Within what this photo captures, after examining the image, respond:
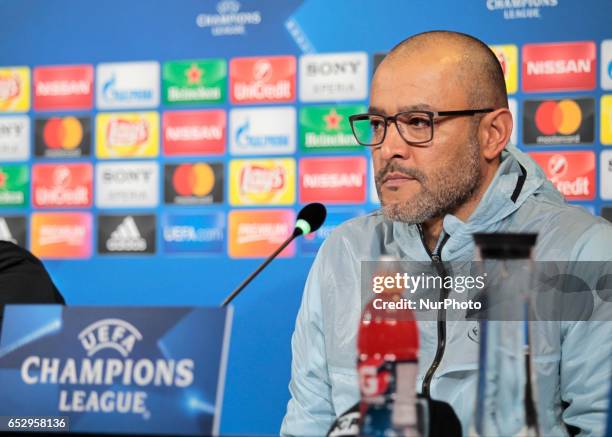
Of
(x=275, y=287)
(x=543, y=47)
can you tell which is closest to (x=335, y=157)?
(x=275, y=287)

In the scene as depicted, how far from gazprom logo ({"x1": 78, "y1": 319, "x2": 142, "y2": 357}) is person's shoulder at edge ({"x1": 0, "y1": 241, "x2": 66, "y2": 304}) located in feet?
3.40

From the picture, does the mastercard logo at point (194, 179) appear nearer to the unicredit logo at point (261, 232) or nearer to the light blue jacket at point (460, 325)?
the unicredit logo at point (261, 232)

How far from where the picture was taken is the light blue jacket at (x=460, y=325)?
1.48 m

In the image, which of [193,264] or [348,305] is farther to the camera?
[193,264]

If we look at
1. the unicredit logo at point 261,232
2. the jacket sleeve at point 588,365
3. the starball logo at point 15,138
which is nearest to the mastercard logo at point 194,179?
the unicredit logo at point 261,232

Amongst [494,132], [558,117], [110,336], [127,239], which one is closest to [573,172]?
[558,117]

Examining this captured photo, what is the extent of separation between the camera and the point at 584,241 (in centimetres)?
158

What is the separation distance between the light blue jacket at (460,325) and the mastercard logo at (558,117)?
3.05ft

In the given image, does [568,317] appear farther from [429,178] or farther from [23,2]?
[23,2]

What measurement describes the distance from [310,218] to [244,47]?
117 centimetres

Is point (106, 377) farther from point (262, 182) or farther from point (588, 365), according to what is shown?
point (262, 182)

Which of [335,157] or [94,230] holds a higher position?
[335,157]

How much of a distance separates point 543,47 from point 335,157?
786mm

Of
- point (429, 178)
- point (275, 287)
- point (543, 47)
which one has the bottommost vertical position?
point (275, 287)
